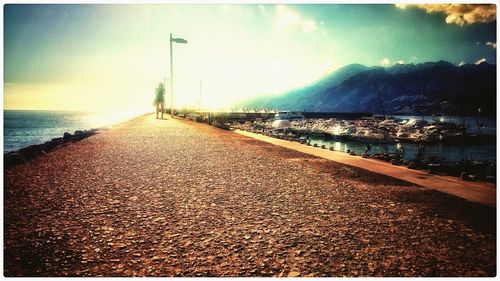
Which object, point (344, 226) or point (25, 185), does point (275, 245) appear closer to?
point (344, 226)

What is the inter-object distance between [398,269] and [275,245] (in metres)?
1.51

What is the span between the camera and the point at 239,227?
4668 millimetres

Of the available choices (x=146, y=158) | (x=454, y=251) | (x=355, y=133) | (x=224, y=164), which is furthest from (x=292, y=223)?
(x=355, y=133)

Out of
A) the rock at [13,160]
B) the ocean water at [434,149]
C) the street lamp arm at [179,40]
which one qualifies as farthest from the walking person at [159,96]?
the rock at [13,160]

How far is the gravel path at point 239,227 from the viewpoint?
355cm

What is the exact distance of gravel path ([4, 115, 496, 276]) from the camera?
355 centimetres

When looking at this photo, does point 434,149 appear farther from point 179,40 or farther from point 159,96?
point 159,96

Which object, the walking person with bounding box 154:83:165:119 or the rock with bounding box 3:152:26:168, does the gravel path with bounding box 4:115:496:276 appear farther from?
the walking person with bounding box 154:83:165:119

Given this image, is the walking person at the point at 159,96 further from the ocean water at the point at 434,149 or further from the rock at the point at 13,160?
the rock at the point at 13,160

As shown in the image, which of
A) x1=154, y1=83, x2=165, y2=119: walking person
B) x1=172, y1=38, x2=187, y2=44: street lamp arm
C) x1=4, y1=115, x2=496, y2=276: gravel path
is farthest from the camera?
x1=154, y1=83, x2=165, y2=119: walking person

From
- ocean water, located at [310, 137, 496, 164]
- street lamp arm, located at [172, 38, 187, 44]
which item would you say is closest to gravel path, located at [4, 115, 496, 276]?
ocean water, located at [310, 137, 496, 164]

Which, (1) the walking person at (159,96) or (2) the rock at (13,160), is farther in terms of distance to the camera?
(1) the walking person at (159,96)

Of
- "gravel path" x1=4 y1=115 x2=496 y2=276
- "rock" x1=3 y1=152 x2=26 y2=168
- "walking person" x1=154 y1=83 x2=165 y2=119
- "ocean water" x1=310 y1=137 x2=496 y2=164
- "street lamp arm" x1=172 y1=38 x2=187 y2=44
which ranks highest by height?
"street lamp arm" x1=172 y1=38 x2=187 y2=44

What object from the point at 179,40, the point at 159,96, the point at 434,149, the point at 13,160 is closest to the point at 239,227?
the point at 13,160
